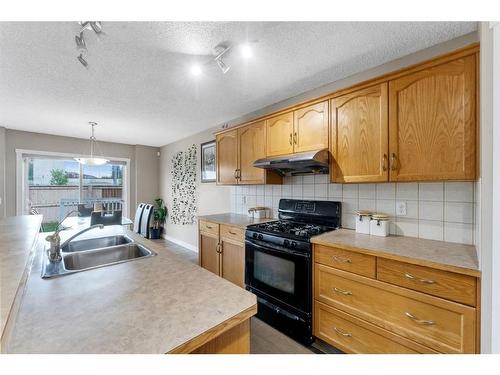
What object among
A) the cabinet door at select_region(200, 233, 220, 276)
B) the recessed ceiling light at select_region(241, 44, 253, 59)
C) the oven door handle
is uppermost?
the recessed ceiling light at select_region(241, 44, 253, 59)

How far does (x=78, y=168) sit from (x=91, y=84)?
3.42m

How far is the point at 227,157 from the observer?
2.99 meters

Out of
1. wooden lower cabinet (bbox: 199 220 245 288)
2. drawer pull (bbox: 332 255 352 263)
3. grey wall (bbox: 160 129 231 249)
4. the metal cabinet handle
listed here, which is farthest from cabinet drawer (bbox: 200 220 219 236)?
the metal cabinet handle

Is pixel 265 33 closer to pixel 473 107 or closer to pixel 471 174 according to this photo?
pixel 473 107

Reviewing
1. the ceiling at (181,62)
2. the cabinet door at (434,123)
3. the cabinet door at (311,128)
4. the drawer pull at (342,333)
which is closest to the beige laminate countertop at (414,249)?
the cabinet door at (434,123)

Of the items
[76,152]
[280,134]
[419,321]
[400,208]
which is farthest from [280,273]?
[76,152]

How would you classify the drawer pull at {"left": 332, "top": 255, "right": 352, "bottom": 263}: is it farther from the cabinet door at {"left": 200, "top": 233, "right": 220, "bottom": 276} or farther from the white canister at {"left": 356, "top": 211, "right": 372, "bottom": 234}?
the cabinet door at {"left": 200, "top": 233, "right": 220, "bottom": 276}

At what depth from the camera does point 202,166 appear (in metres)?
4.17

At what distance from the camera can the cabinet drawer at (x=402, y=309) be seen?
3.79ft

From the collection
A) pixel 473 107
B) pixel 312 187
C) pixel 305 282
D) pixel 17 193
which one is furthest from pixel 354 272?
pixel 17 193

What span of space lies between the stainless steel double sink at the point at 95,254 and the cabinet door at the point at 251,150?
143 centimetres

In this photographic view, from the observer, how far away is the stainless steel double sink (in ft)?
3.84

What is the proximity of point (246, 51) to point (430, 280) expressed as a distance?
189cm
